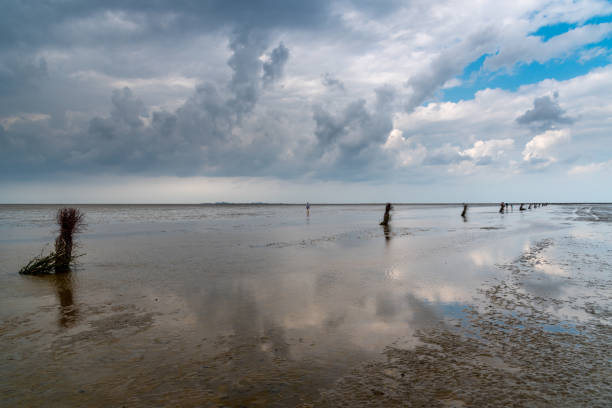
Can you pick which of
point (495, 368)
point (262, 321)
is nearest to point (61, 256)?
point (262, 321)

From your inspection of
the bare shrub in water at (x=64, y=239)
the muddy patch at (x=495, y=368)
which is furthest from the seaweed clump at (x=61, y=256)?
the muddy patch at (x=495, y=368)

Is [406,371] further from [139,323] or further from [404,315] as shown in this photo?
[139,323]

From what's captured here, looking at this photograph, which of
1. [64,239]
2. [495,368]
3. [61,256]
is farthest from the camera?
[64,239]

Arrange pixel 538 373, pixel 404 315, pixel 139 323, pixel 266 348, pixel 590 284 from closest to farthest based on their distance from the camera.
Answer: pixel 538 373
pixel 266 348
pixel 139 323
pixel 404 315
pixel 590 284

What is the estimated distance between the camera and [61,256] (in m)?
12.6

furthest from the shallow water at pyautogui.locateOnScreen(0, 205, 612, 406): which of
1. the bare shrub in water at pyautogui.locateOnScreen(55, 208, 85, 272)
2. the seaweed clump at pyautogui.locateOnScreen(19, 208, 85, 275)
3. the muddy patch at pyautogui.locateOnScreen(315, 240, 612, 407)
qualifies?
the bare shrub in water at pyautogui.locateOnScreen(55, 208, 85, 272)

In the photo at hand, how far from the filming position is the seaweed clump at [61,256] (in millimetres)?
12125

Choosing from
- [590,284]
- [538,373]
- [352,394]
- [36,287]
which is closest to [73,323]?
[36,287]

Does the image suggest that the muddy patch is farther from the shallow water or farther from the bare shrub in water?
the bare shrub in water

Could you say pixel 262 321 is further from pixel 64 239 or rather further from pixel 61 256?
pixel 64 239

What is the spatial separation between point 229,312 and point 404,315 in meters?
3.88

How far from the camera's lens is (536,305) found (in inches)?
320

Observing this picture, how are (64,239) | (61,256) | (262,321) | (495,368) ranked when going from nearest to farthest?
1. (495,368)
2. (262,321)
3. (61,256)
4. (64,239)

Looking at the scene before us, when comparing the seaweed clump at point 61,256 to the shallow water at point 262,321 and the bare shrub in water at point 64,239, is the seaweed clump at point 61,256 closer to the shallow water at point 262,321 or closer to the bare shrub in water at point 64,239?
the bare shrub in water at point 64,239
